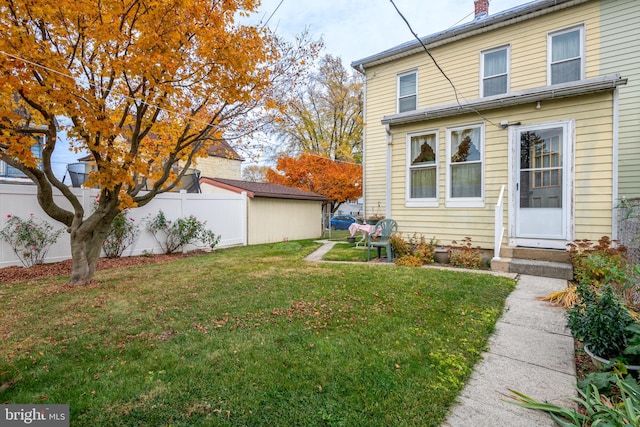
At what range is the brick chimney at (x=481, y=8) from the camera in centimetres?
1095

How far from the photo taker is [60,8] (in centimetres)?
452

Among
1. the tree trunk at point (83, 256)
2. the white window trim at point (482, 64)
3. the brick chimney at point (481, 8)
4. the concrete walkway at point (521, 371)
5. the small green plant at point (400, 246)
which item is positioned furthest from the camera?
the brick chimney at point (481, 8)

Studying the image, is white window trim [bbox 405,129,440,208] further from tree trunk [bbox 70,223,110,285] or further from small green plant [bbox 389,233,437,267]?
tree trunk [bbox 70,223,110,285]

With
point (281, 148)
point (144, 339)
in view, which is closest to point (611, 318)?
point (144, 339)

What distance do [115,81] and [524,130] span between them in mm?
7765

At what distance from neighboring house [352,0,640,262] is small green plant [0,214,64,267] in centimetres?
799

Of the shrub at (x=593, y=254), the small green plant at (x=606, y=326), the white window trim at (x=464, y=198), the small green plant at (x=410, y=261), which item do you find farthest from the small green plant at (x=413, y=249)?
the small green plant at (x=606, y=326)

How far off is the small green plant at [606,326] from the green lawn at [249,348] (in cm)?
87

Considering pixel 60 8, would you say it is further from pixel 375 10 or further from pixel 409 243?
pixel 409 243

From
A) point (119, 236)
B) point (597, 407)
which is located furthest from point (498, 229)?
point (119, 236)

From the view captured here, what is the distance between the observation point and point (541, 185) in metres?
6.29

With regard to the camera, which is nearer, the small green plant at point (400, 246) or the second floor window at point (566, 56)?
the small green plant at point (400, 246)

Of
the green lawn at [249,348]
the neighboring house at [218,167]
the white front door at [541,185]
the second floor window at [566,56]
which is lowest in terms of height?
the green lawn at [249,348]

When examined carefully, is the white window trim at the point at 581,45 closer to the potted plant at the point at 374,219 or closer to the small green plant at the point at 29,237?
the potted plant at the point at 374,219
